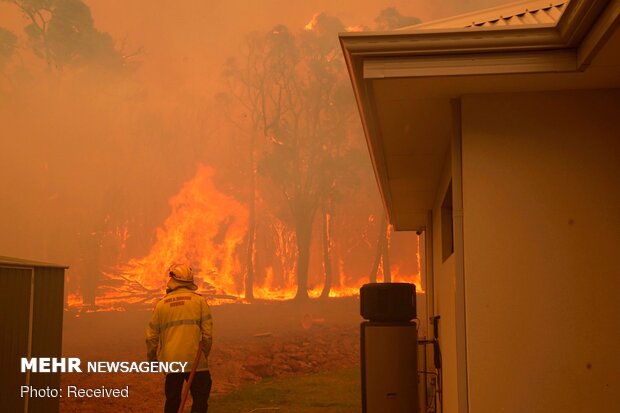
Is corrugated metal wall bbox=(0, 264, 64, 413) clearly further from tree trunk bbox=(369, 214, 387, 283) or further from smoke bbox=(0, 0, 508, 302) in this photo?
tree trunk bbox=(369, 214, 387, 283)

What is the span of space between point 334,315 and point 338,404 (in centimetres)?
353

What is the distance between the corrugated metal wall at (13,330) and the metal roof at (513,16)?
4165 mm

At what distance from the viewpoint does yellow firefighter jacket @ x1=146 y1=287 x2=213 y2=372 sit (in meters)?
5.13

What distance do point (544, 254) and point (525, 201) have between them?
278 millimetres

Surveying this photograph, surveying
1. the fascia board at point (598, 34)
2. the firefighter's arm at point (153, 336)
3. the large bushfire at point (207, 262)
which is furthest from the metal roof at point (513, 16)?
the large bushfire at point (207, 262)

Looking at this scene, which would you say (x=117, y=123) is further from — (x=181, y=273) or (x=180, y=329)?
(x=180, y=329)

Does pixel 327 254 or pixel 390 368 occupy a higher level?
pixel 327 254

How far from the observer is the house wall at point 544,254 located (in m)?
3.04

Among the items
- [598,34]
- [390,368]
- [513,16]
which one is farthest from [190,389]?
[598,34]

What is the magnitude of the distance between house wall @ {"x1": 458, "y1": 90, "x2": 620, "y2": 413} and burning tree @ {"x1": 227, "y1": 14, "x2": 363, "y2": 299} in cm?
1439

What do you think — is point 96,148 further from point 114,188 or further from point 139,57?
point 139,57

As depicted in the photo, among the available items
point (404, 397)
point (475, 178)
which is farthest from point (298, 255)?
point (475, 178)

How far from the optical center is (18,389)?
18.6 ft

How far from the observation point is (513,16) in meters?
3.56
